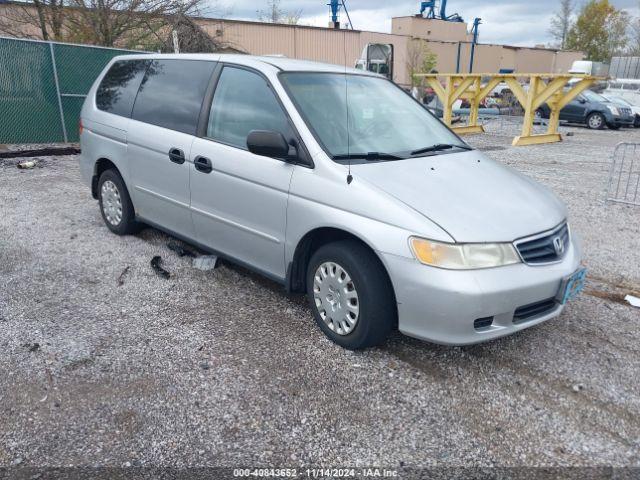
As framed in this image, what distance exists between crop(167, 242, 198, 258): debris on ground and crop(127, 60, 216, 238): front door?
37 centimetres

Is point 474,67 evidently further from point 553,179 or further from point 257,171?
point 257,171

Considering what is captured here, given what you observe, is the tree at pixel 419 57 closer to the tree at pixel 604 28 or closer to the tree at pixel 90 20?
the tree at pixel 604 28

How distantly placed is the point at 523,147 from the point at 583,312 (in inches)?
442

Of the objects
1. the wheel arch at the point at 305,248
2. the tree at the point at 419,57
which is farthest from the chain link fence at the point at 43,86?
the tree at the point at 419,57

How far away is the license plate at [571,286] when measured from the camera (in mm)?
3256

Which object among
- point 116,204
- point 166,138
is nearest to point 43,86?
point 116,204

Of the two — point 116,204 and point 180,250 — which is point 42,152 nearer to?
point 116,204

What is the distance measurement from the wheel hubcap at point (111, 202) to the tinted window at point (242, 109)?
5.68 feet

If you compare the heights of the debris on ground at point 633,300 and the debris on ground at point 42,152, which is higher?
the debris on ground at point 42,152

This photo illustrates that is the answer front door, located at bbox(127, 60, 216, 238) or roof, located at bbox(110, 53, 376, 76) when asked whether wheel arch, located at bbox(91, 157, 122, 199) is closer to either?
front door, located at bbox(127, 60, 216, 238)

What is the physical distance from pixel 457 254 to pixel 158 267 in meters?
2.84

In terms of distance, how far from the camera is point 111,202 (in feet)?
18.1

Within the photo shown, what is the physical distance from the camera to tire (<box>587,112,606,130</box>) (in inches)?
802

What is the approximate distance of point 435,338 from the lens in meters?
3.07
